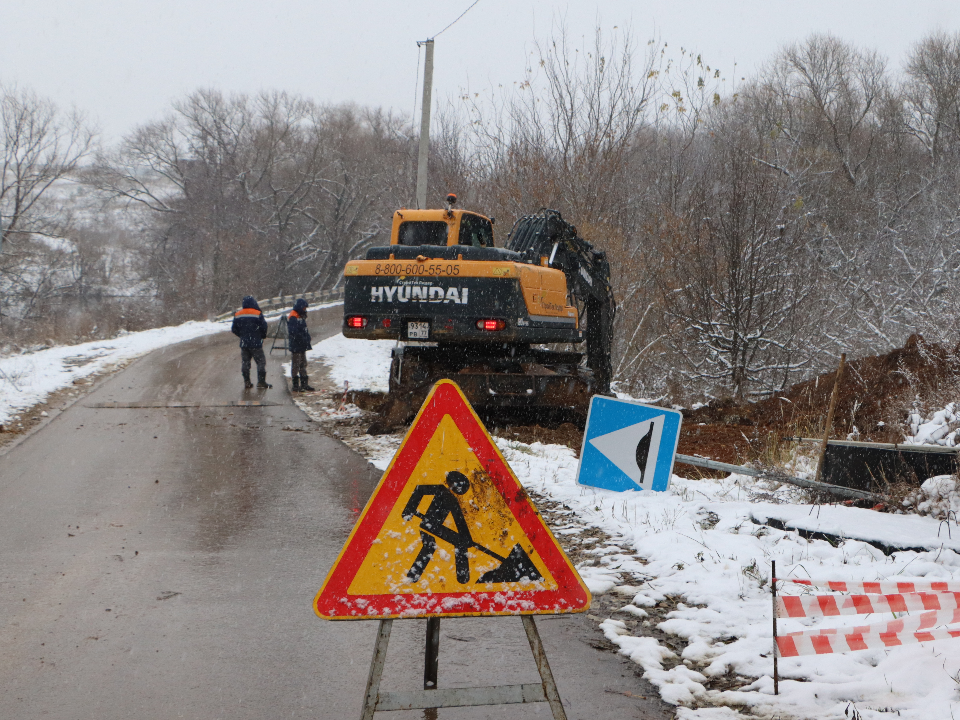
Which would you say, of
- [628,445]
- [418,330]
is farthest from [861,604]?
[418,330]

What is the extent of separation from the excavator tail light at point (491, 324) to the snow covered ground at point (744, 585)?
11.9 ft

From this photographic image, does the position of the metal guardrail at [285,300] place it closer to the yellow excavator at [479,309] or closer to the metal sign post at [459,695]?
the yellow excavator at [479,309]

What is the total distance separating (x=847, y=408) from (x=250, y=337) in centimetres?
1114

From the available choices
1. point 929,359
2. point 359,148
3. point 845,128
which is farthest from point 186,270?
point 929,359

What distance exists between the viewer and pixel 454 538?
3.28 metres

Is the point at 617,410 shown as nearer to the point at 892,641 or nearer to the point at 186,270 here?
the point at 892,641

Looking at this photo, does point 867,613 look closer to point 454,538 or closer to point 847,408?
point 454,538

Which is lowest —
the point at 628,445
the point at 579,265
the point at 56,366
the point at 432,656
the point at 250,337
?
the point at 56,366

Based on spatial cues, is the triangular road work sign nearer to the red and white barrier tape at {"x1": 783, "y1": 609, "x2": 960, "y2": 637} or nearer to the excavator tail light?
the red and white barrier tape at {"x1": 783, "y1": 609, "x2": 960, "y2": 637}

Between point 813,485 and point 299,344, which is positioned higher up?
point 299,344

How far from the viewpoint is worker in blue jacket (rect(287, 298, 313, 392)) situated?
1767 centimetres

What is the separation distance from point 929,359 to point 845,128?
88.3 ft

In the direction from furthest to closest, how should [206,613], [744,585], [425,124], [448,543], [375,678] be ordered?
1. [425,124]
2. [744,585]
3. [206,613]
4. [448,543]
5. [375,678]

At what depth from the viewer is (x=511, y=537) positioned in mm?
3301
